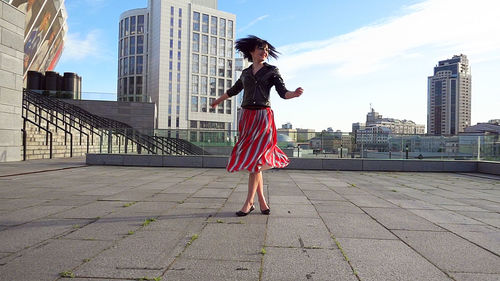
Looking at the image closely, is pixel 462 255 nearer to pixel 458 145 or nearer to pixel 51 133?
pixel 458 145

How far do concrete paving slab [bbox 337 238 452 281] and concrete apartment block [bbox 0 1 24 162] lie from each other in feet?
43.7

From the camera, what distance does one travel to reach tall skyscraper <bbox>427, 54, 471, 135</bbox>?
5758 inches

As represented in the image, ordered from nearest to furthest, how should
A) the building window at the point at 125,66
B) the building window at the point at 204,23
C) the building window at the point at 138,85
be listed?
the building window at the point at 204,23, the building window at the point at 138,85, the building window at the point at 125,66

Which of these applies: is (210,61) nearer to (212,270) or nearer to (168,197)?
(168,197)

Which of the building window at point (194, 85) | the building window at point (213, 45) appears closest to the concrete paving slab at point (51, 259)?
the building window at point (194, 85)

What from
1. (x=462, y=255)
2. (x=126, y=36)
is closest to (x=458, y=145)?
(x=462, y=255)

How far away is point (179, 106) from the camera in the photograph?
2628 inches

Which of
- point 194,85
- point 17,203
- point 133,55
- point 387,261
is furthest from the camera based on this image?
point 133,55

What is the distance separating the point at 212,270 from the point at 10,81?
543 inches

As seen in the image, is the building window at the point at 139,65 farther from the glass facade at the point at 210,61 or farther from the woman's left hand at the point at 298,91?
the woman's left hand at the point at 298,91

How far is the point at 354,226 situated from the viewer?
328 centimetres

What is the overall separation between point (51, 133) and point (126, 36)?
63.4 metres

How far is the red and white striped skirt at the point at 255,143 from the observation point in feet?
12.0

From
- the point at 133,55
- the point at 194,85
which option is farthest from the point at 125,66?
the point at 194,85
